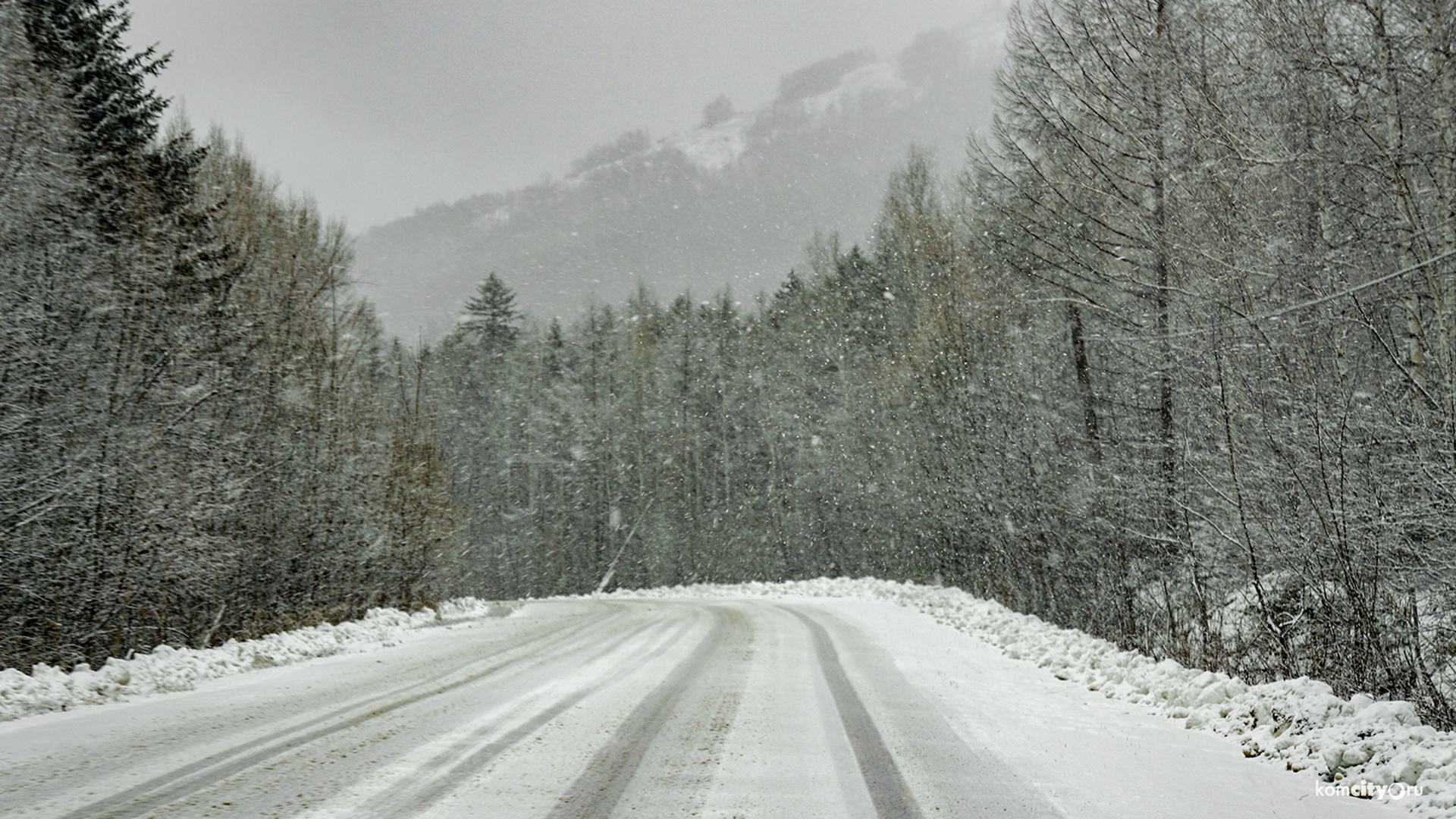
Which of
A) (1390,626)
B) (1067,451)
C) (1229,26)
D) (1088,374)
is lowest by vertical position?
(1390,626)

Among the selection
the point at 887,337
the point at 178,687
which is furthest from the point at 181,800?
the point at 887,337

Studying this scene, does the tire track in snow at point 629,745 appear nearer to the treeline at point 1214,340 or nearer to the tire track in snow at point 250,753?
the tire track in snow at point 250,753

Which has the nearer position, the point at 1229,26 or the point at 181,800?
the point at 181,800

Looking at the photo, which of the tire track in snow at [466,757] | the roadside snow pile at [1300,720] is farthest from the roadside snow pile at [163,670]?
the roadside snow pile at [1300,720]

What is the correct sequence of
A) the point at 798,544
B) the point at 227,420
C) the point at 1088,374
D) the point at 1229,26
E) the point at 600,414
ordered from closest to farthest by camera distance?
the point at 1229,26 → the point at 227,420 → the point at 1088,374 → the point at 798,544 → the point at 600,414

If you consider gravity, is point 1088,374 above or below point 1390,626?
above

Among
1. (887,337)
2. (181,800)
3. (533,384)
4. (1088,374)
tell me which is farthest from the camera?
(533,384)

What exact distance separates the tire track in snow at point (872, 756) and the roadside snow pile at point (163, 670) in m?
6.14

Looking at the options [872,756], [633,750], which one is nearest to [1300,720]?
[872,756]

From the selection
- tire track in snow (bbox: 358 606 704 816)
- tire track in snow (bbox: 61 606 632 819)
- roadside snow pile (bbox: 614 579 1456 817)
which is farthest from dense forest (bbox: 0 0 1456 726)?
tire track in snow (bbox: 358 606 704 816)

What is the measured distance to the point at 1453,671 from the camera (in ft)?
18.5

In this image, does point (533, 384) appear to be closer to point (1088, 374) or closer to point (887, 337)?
point (887, 337)

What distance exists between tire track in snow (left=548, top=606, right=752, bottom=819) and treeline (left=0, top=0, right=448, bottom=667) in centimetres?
634

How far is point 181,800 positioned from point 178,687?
14.5 feet
